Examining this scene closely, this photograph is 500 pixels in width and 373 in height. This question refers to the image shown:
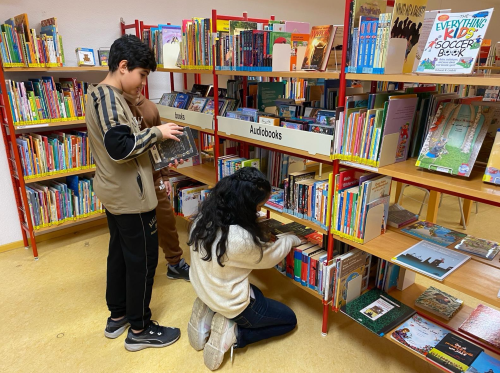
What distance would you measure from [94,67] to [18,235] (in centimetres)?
163

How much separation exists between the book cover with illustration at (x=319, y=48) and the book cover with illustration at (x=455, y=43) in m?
0.55

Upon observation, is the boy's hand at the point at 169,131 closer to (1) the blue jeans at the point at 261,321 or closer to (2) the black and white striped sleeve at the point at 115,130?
(2) the black and white striped sleeve at the point at 115,130

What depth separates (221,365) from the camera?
1.96 metres

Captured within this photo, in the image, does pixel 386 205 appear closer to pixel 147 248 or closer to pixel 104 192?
pixel 147 248

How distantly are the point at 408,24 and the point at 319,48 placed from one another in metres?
0.48

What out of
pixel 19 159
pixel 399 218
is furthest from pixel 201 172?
pixel 399 218

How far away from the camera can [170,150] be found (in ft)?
6.57

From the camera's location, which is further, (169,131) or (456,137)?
(169,131)

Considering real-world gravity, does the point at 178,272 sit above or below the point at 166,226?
below

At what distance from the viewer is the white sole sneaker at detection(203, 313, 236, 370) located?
190cm

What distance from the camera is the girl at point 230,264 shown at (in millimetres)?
1787

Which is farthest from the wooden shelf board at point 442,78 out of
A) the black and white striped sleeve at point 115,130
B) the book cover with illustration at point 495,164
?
the black and white striped sleeve at point 115,130

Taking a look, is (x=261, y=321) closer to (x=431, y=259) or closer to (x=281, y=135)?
(x=431, y=259)

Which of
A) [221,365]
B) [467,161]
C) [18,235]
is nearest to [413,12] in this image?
[467,161]
